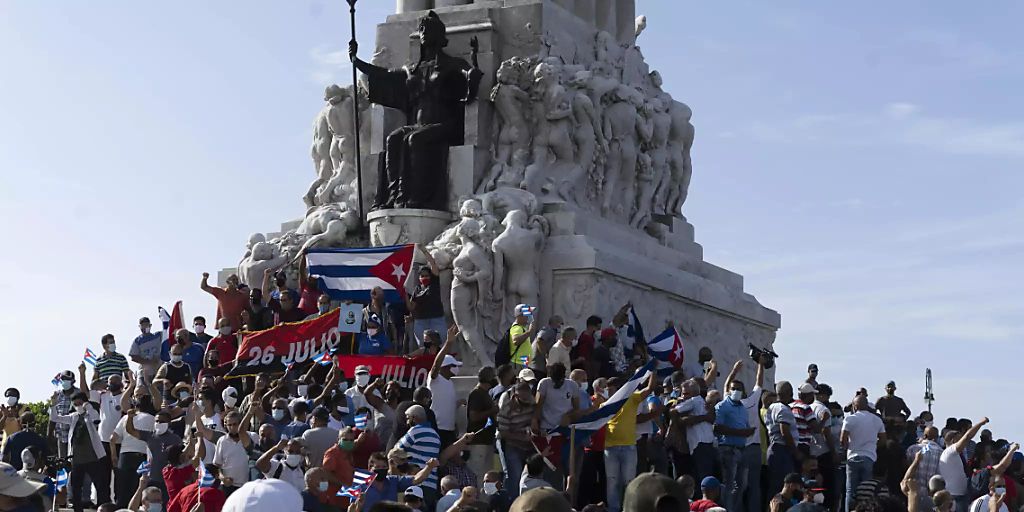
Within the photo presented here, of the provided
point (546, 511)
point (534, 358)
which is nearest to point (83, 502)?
point (534, 358)

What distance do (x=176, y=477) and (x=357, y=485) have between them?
2096 millimetres

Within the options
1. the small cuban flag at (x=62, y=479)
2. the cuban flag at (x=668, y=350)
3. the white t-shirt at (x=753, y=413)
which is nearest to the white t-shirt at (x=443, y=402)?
the white t-shirt at (x=753, y=413)

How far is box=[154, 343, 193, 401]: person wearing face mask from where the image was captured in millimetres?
26920

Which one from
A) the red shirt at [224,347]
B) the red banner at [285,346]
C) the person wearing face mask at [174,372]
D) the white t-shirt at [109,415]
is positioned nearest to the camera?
the white t-shirt at [109,415]

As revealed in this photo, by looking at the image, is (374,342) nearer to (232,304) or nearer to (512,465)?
(232,304)

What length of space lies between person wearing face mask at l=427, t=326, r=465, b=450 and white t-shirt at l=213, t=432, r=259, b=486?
10.4 ft

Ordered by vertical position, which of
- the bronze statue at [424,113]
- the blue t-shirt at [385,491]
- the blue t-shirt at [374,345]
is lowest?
the blue t-shirt at [385,491]

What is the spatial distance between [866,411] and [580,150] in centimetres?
811

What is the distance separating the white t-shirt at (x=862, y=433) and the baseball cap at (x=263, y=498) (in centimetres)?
1179

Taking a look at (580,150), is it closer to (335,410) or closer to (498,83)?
(498,83)

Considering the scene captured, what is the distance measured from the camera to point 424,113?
31.2 m

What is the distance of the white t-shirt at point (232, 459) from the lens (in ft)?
70.1

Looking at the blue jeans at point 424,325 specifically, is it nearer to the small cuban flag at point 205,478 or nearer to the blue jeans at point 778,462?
the blue jeans at point 778,462

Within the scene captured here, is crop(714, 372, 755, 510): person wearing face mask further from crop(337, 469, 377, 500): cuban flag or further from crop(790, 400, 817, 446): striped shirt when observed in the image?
→ crop(337, 469, 377, 500): cuban flag
